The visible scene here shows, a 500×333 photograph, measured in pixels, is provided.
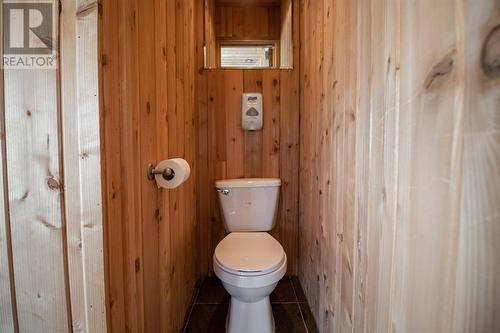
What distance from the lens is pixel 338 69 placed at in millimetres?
1049

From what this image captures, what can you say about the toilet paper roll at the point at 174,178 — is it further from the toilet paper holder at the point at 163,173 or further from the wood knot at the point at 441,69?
the wood knot at the point at 441,69

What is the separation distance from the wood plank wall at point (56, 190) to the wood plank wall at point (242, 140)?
1226 millimetres

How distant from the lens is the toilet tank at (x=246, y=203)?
171cm

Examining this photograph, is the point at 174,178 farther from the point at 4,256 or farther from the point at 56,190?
the point at 4,256

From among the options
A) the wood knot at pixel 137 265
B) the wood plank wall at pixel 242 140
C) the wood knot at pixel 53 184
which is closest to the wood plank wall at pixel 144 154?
the wood knot at pixel 137 265

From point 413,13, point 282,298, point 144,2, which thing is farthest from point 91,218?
point 282,298

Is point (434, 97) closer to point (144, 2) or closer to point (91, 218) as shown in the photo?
point (91, 218)

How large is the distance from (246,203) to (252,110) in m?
0.70

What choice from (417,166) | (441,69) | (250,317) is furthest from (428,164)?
(250,317)

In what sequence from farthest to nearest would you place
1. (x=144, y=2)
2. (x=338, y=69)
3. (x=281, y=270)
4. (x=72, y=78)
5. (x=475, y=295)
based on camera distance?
(x=281, y=270) < (x=338, y=69) < (x=144, y=2) < (x=72, y=78) < (x=475, y=295)

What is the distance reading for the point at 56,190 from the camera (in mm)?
659

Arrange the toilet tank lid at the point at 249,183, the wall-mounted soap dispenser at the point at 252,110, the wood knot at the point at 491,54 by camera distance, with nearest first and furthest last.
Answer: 1. the wood knot at the point at 491,54
2. the toilet tank lid at the point at 249,183
3. the wall-mounted soap dispenser at the point at 252,110

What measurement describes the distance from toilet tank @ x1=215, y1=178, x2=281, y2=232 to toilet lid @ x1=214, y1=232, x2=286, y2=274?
0.15 meters

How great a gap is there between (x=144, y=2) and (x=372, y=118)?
3.09 feet
